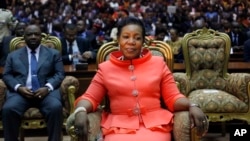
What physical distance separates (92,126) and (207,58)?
2165 mm

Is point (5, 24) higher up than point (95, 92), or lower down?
higher up

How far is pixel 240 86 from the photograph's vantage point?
414cm

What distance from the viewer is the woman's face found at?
8.52 feet

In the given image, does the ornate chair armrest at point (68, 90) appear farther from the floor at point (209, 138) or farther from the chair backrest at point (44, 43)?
the floor at point (209, 138)

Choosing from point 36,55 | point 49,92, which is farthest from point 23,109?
point 36,55

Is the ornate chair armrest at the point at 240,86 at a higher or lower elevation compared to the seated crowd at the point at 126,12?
lower

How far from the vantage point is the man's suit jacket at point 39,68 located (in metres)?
3.88

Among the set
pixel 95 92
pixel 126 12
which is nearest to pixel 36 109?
pixel 95 92

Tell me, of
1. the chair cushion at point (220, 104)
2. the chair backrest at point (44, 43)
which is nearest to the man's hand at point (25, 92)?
the chair backrest at point (44, 43)

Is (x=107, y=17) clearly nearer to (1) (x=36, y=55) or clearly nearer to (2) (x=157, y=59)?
(1) (x=36, y=55)

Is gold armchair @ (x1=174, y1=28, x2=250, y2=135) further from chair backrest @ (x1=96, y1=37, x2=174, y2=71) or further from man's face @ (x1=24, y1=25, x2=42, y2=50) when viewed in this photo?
man's face @ (x1=24, y1=25, x2=42, y2=50)

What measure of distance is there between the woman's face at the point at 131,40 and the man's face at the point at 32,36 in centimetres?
152

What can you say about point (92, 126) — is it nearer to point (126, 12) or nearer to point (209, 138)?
point (209, 138)

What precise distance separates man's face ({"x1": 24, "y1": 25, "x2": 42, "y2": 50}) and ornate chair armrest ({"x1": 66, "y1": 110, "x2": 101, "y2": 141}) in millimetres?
1503
